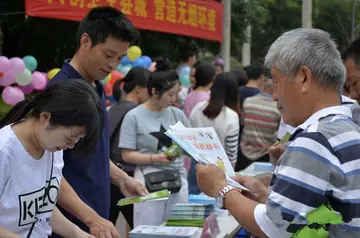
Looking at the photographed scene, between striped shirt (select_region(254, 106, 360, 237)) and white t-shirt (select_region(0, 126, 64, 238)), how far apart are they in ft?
2.57

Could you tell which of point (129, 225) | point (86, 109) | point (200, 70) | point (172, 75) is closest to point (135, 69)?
point (172, 75)

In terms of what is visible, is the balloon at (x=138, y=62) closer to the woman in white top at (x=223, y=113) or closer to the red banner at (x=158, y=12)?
the red banner at (x=158, y=12)

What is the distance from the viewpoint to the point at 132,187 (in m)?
2.63

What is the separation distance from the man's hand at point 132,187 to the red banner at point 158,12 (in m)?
4.99

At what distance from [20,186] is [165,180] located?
6.57ft

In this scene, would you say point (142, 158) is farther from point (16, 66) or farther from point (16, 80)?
point (16, 80)

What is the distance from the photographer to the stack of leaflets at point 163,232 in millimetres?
2506

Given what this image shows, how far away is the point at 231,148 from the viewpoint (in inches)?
181

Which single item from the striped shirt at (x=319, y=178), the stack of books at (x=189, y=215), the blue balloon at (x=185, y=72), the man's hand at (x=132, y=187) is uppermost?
the striped shirt at (x=319, y=178)

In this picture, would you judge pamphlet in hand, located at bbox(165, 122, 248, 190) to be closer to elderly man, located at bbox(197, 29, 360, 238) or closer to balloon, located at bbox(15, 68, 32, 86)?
elderly man, located at bbox(197, 29, 360, 238)

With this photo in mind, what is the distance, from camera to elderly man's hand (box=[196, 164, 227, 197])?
1.72 m

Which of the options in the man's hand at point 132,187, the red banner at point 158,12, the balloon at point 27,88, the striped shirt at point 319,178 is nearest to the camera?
the striped shirt at point 319,178

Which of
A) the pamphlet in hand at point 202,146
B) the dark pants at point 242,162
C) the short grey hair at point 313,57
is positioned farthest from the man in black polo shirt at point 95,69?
the dark pants at point 242,162

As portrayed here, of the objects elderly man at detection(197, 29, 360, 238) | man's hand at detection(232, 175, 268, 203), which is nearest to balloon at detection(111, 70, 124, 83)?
man's hand at detection(232, 175, 268, 203)
